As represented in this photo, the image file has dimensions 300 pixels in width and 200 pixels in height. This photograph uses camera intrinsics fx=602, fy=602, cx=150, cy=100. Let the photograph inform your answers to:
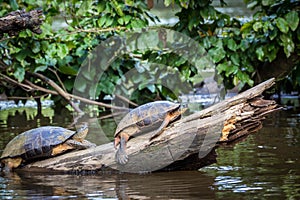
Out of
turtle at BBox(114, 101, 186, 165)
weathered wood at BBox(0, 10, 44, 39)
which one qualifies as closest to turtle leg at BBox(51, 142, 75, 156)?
turtle at BBox(114, 101, 186, 165)

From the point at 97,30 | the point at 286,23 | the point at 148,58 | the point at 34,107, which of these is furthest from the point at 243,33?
the point at 34,107

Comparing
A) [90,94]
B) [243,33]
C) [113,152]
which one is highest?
[243,33]

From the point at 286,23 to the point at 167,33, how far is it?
1929 millimetres

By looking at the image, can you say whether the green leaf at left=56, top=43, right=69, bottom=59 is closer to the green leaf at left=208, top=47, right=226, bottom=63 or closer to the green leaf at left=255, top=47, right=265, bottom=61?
the green leaf at left=208, top=47, right=226, bottom=63

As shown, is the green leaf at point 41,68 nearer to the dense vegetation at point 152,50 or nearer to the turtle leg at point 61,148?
the dense vegetation at point 152,50

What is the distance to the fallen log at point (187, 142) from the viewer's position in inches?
194

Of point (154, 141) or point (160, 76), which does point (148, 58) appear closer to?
point (160, 76)

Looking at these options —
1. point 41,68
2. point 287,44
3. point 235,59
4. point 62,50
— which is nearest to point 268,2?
point 287,44

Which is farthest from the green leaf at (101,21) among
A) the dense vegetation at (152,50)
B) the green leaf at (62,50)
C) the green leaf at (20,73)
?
the green leaf at (20,73)

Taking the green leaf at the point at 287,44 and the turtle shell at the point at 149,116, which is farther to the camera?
the green leaf at the point at 287,44

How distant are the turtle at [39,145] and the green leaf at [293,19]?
15.0 feet

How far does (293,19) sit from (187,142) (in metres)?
4.81

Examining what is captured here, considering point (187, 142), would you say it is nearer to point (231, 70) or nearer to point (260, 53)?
point (231, 70)

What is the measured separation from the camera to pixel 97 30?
945 centimetres
